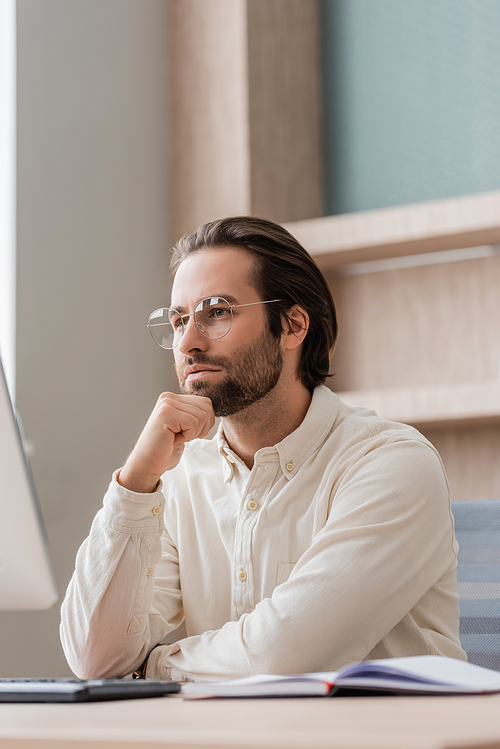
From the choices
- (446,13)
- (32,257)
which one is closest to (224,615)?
(32,257)

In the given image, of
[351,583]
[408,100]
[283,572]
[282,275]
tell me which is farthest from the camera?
[408,100]

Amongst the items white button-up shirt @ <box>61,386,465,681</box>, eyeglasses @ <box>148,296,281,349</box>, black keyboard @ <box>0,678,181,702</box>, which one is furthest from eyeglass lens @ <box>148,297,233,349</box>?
black keyboard @ <box>0,678,181,702</box>

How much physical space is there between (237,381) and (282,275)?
0.25 metres

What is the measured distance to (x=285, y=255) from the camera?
1532 millimetres

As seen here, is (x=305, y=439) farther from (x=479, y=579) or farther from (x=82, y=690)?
(x=82, y=690)

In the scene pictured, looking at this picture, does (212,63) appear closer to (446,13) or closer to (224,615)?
(446,13)

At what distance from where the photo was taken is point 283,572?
4.07 ft

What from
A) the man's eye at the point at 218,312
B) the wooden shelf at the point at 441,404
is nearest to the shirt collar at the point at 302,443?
the man's eye at the point at 218,312

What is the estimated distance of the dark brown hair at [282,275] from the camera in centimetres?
150

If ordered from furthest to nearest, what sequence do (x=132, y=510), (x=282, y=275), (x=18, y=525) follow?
(x=282, y=275) → (x=132, y=510) → (x=18, y=525)

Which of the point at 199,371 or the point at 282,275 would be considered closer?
the point at 199,371

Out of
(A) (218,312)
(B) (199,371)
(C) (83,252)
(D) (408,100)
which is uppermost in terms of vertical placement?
(D) (408,100)

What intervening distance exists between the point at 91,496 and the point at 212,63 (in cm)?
148

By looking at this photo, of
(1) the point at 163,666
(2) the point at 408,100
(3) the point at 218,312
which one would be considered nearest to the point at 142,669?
(1) the point at 163,666
